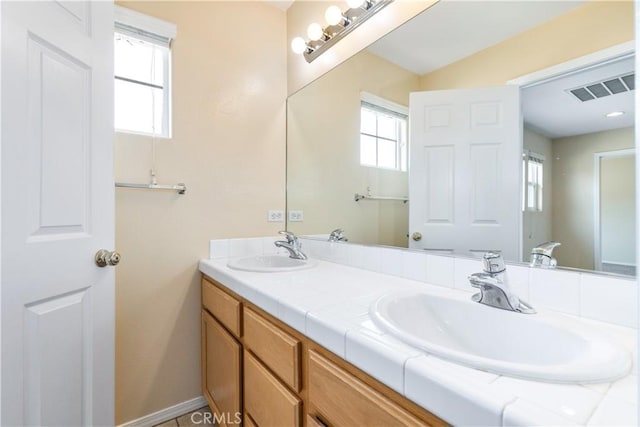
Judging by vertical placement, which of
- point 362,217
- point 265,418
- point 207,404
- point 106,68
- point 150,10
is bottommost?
point 207,404

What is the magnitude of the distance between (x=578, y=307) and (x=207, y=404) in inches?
73.1

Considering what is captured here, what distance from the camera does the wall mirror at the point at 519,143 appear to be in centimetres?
78

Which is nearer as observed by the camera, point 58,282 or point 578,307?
point 578,307

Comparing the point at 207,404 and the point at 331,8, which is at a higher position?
the point at 331,8

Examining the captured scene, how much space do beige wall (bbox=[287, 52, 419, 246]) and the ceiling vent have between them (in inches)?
21.9

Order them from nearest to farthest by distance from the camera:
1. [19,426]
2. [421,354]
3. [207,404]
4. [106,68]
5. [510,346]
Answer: [421,354], [510,346], [19,426], [106,68], [207,404]

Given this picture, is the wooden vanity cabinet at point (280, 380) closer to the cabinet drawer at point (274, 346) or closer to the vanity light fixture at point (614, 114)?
the cabinet drawer at point (274, 346)

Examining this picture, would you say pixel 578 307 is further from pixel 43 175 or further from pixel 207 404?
pixel 207 404

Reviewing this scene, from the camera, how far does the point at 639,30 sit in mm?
316

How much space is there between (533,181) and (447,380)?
28.9 inches

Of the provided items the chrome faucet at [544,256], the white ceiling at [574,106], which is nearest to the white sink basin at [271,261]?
the chrome faucet at [544,256]

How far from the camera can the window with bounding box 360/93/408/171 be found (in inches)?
51.8

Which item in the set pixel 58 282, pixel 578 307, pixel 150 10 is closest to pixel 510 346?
pixel 578 307

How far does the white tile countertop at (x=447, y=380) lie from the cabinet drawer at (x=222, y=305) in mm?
307
